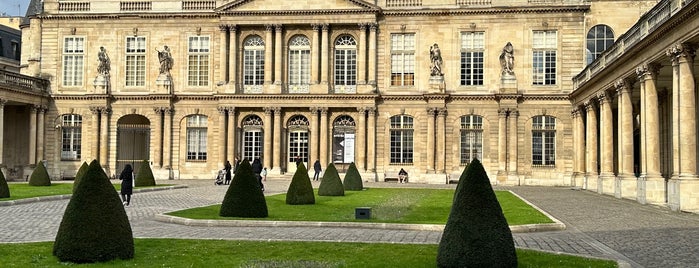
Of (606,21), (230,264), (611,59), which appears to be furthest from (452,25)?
(230,264)

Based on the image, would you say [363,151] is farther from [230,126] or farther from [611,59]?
[611,59]

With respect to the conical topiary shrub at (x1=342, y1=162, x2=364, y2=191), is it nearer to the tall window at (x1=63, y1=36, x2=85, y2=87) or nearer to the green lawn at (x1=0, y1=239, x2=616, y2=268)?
the green lawn at (x1=0, y1=239, x2=616, y2=268)

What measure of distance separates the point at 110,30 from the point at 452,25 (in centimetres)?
2099

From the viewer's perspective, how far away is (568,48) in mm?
42594

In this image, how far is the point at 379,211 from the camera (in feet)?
67.2

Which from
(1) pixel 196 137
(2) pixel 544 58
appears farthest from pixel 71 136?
(2) pixel 544 58

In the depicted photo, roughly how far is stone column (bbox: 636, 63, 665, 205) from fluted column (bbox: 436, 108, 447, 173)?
1736 centimetres

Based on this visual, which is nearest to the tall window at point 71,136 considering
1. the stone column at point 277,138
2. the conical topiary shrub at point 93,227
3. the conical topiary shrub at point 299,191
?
the stone column at point 277,138

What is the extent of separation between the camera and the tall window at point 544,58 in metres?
42.9

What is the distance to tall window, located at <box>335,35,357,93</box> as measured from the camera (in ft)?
145

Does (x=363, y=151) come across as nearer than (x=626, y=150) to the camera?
No

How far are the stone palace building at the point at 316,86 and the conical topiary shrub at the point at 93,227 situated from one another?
3253 centimetres

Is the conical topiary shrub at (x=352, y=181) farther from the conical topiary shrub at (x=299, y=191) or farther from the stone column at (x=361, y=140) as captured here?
the stone column at (x=361, y=140)

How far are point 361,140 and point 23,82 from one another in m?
20.0
